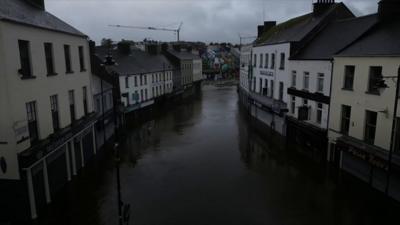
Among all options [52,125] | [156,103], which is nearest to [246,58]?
[156,103]

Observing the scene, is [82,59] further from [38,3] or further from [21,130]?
[21,130]

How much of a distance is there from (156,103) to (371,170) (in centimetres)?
3655

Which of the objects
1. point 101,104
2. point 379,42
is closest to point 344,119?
point 379,42

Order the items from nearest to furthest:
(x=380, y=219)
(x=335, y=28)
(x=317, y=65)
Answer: (x=380, y=219)
(x=317, y=65)
(x=335, y=28)

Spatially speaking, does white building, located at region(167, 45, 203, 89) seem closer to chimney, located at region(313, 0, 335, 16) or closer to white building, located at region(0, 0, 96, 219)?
chimney, located at region(313, 0, 335, 16)

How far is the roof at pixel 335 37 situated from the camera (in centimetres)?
2152

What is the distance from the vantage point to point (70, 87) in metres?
19.0

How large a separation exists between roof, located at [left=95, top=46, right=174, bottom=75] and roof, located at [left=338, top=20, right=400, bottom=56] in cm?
2658

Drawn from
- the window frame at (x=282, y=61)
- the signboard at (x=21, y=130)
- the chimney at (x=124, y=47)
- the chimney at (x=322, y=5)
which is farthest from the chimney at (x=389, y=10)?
the chimney at (x=124, y=47)

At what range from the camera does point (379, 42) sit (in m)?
17.7

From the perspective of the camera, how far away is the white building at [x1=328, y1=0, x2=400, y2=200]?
15.5 m

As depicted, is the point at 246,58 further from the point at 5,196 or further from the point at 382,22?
the point at 5,196

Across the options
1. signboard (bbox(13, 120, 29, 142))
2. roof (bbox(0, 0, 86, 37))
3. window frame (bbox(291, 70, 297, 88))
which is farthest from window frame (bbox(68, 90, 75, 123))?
window frame (bbox(291, 70, 297, 88))

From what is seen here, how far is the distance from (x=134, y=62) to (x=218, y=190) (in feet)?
104
